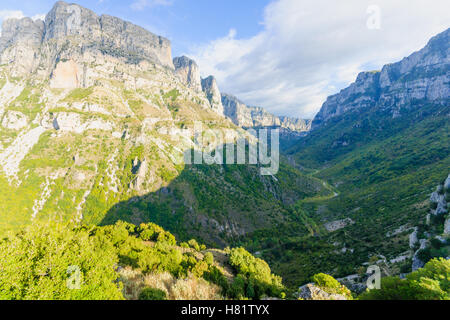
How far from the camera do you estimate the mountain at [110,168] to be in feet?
315

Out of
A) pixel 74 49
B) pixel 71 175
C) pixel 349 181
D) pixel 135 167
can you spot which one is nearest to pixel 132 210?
pixel 135 167

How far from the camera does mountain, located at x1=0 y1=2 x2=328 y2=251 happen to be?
315ft

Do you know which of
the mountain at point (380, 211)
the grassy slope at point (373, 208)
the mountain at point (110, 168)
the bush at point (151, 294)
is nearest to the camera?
the bush at point (151, 294)

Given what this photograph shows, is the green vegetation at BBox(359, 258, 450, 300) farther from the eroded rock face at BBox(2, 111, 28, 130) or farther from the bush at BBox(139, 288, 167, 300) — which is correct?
the eroded rock face at BBox(2, 111, 28, 130)

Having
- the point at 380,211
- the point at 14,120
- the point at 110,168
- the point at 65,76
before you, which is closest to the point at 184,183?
the point at 110,168

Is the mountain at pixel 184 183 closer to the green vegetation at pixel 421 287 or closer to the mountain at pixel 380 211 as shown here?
the mountain at pixel 380 211

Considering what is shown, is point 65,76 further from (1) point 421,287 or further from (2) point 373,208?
(2) point 373,208

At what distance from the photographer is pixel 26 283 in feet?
30.5

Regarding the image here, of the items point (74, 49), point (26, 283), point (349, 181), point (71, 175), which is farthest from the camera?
point (74, 49)

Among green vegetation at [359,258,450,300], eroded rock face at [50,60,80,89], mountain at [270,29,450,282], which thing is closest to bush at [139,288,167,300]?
green vegetation at [359,258,450,300]

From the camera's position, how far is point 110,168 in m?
118

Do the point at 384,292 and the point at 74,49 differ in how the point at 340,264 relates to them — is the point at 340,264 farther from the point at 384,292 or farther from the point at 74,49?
the point at 74,49

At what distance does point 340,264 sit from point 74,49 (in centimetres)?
26433

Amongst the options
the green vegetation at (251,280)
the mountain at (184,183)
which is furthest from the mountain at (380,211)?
the green vegetation at (251,280)
